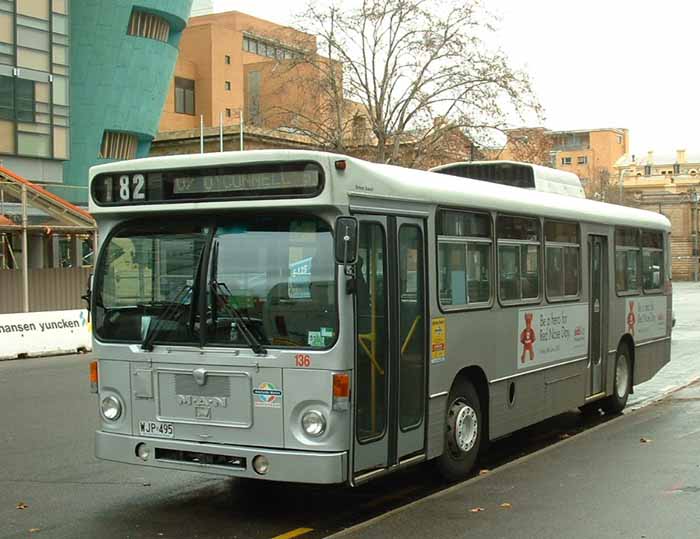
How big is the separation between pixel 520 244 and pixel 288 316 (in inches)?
142

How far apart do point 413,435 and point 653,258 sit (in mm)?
7632

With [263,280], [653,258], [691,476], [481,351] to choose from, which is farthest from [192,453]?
[653,258]

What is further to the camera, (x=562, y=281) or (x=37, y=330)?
(x=37, y=330)

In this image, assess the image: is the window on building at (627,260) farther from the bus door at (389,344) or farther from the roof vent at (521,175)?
the bus door at (389,344)

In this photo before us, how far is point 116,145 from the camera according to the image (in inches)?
2133

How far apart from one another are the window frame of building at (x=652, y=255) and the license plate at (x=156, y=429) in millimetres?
8466

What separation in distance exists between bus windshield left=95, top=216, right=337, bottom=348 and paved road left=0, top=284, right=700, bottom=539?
4.58ft

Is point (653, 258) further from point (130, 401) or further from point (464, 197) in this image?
point (130, 401)

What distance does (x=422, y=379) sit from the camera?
26.8 ft

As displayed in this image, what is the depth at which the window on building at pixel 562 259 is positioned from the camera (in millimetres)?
10750

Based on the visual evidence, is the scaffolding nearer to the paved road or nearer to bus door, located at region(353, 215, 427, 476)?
the paved road

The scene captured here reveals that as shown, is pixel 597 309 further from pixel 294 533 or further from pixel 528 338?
pixel 294 533

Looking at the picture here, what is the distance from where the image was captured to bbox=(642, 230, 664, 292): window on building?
45.9 feet

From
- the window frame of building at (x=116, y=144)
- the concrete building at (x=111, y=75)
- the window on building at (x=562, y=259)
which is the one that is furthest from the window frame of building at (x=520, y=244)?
the window frame of building at (x=116, y=144)
